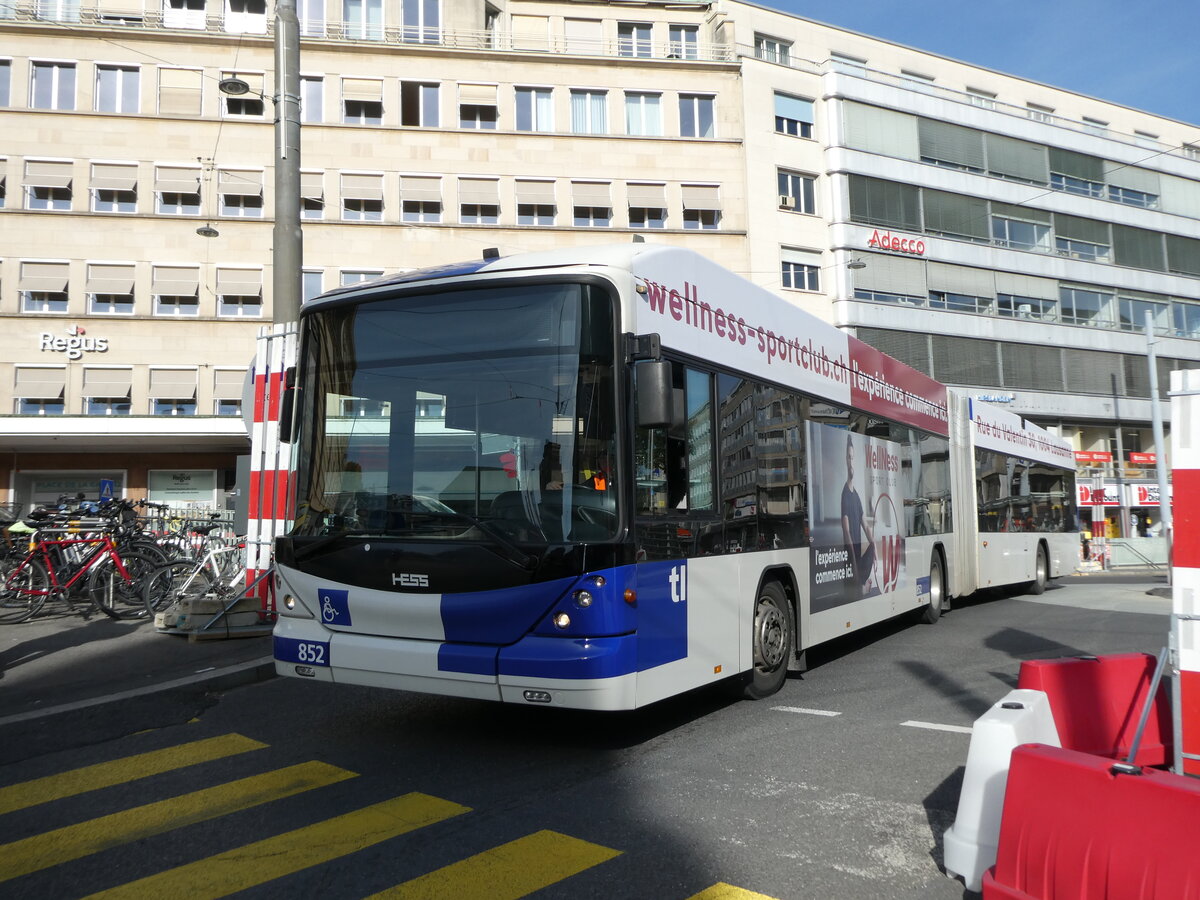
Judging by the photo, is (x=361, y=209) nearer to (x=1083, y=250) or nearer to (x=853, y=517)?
(x=853, y=517)

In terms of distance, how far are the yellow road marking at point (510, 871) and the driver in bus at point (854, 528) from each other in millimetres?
5605

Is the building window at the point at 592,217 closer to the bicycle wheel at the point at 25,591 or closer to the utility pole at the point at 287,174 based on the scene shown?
the utility pole at the point at 287,174

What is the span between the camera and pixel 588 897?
3752 millimetres

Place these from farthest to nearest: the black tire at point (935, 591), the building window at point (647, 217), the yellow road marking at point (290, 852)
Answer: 1. the building window at point (647, 217)
2. the black tire at point (935, 591)
3. the yellow road marking at point (290, 852)

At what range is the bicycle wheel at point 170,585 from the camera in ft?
38.4

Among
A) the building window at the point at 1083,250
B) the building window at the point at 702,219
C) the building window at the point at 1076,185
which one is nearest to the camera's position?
the building window at the point at 702,219

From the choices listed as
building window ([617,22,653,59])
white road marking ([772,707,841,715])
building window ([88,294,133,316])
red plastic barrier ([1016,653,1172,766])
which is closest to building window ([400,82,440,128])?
building window ([617,22,653,59])

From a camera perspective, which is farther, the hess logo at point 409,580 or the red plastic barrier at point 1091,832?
the hess logo at point 409,580

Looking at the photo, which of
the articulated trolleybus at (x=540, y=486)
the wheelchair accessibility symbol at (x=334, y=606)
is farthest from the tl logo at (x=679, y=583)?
the wheelchair accessibility symbol at (x=334, y=606)

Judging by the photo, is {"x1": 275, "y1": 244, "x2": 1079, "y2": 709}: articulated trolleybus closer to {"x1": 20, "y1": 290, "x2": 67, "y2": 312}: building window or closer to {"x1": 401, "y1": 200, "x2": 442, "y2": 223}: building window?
{"x1": 401, "y1": 200, "x2": 442, "y2": 223}: building window

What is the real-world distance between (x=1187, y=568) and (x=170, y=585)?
1117 centimetres

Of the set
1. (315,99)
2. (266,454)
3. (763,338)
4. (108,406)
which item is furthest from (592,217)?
(763,338)

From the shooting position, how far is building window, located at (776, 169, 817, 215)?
37625mm

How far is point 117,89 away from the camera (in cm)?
3297
